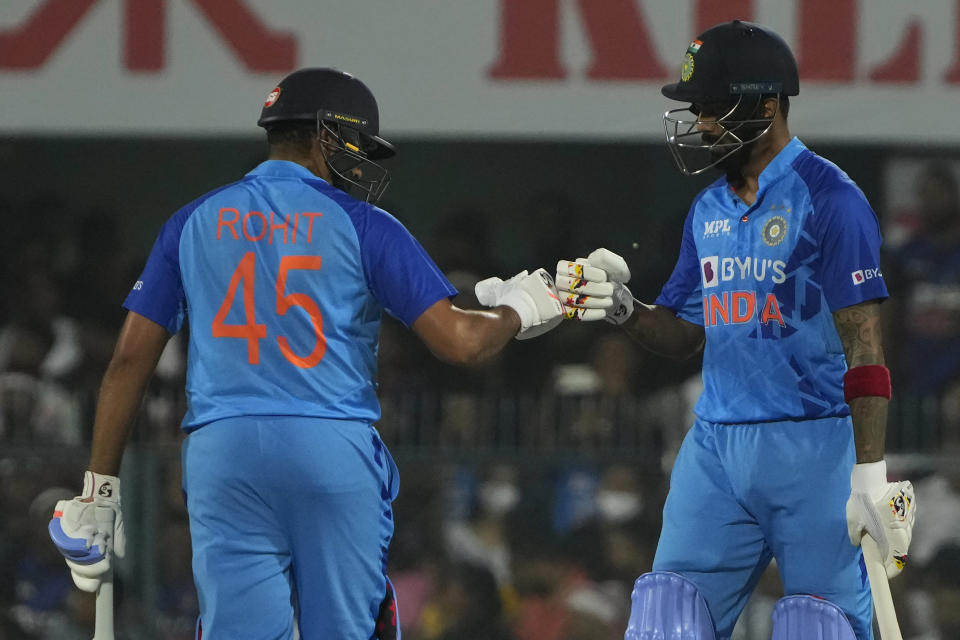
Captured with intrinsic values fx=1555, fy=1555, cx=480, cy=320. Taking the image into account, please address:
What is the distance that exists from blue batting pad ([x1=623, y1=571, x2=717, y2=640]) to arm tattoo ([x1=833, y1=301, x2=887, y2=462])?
62cm

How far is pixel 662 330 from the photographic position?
4895mm

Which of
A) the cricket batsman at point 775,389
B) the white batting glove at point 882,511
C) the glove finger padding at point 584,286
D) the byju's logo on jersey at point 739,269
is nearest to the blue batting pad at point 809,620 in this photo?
the cricket batsman at point 775,389

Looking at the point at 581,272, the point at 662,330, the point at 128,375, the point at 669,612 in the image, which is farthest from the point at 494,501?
the point at 128,375

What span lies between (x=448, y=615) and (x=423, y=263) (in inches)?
127

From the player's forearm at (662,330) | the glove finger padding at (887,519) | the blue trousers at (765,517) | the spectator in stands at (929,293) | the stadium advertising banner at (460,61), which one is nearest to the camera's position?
the glove finger padding at (887,519)

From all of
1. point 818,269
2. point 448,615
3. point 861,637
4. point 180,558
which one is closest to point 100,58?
point 180,558

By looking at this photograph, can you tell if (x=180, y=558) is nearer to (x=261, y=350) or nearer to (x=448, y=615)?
(x=448, y=615)

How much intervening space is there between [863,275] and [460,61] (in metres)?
3.99

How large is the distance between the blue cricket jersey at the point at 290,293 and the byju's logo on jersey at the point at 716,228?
2.73ft

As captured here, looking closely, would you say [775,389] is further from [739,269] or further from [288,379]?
[288,379]

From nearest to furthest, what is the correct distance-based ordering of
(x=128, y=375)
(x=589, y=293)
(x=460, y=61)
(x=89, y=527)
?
(x=128, y=375) → (x=89, y=527) → (x=589, y=293) → (x=460, y=61)

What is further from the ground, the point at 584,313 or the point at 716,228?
the point at 716,228

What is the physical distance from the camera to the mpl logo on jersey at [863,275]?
412cm

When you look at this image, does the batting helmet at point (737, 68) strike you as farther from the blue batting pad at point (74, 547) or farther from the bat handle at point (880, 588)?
the blue batting pad at point (74, 547)
